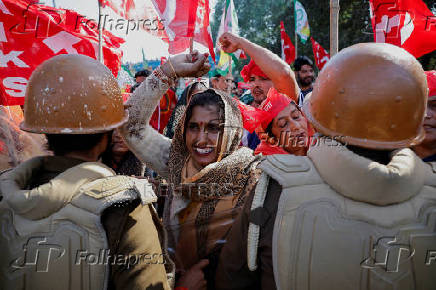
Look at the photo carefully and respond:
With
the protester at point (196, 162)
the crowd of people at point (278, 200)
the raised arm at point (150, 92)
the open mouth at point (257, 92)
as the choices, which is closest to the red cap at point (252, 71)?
the open mouth at point (257, 92)

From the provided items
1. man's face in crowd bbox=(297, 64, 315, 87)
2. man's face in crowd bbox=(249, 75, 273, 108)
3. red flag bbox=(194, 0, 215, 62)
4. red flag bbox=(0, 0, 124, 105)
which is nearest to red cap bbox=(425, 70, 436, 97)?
man's face in crowd bbox=(249, 75, 273, 108)

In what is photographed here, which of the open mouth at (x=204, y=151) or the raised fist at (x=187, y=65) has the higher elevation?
the raised fist at (x=187, y=65)

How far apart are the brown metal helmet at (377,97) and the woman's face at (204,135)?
1.15m

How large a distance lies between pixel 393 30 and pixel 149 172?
122 inches

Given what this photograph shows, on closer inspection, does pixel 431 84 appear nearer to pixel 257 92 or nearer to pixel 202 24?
pixel 257 92

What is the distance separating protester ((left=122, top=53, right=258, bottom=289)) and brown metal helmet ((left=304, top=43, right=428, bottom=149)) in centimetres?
97

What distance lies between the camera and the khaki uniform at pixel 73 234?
1.32 metres

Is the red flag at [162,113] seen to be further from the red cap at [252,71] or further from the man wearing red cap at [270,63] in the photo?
the man wearing red cap at [270,63]

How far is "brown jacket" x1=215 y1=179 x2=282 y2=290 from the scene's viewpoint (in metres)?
1.42

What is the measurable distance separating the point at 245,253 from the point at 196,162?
1041 millimetres

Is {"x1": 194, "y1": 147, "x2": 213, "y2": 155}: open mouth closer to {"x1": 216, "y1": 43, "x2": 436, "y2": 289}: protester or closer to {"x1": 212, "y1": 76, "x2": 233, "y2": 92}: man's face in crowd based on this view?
A: {"x1": 216, "y1": 43, "x2": 436, "y2": 289}: protester

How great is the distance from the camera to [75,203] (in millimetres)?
1335

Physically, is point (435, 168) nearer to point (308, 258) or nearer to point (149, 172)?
point (308, 258)

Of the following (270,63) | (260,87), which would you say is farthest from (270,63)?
(260,87)
